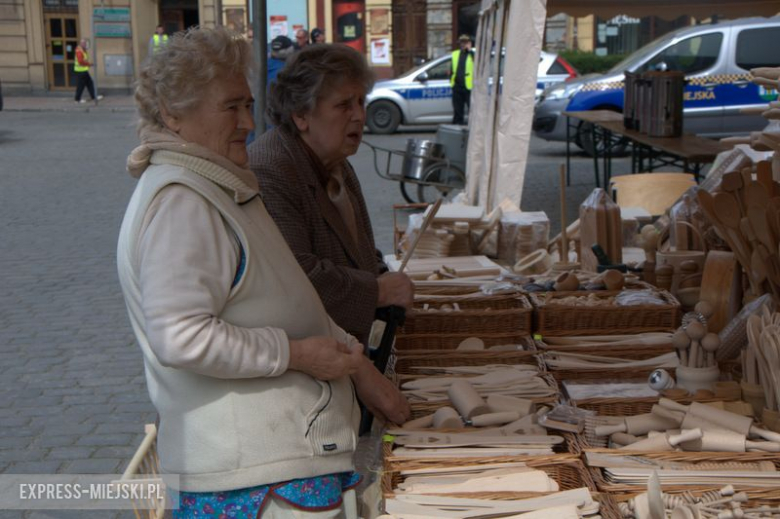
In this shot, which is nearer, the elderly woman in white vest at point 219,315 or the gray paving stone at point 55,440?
the elderly woman in white vest at point 219,315

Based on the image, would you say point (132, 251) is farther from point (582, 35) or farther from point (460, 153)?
point (582, 35)

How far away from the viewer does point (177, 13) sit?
2873cm

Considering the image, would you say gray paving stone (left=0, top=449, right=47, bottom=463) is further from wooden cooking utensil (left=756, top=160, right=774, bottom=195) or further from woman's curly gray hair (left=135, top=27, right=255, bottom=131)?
wooden cooking utensil (left=756, top=160, right=774, bottom=195)

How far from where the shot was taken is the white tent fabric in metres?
7.69

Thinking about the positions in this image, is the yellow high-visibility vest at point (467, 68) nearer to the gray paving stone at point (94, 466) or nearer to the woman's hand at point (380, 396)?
the gray paving stone at point (94, 466)

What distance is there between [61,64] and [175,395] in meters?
28.1

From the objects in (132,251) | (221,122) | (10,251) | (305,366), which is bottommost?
(10,251)

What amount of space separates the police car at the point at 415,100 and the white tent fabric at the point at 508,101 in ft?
30.0

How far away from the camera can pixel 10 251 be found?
8.59 metres

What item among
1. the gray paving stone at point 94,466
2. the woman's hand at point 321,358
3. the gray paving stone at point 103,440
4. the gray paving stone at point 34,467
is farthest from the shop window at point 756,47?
the woman's hand at point 321,358

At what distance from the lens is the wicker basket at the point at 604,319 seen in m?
3.34

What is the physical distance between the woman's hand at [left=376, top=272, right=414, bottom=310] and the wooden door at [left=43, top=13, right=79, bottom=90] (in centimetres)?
2695

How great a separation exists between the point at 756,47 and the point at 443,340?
10.8 metres

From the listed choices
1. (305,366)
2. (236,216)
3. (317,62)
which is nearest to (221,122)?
(236,216)
